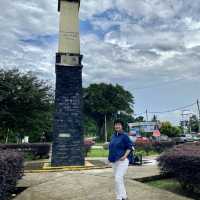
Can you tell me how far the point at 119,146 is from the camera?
5.87 m

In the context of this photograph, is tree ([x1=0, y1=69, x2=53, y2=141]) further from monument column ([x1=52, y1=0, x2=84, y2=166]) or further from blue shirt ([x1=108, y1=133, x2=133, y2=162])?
blue shirt ([x1=108, y1=133, x2=133, y2=162])

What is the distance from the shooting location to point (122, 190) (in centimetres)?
582

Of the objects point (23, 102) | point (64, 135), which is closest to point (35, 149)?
point (23, 102)

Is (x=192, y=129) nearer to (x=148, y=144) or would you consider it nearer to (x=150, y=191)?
(x=148, y=144)

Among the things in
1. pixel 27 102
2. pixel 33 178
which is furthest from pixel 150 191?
pixel 27 102

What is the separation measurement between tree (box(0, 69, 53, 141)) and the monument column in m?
6.08

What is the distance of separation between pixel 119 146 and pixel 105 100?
56.0m

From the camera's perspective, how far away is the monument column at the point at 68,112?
12.8 meters

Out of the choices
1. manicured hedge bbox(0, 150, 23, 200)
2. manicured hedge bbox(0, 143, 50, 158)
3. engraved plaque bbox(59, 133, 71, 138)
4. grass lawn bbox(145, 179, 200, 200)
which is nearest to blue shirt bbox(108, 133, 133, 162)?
manicured hedge bbox(0, 150, 23, 200)

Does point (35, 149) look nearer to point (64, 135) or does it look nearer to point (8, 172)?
point (64, 135)

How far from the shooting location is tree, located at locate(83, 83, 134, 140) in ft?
202

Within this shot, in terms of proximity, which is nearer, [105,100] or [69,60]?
[69,60]

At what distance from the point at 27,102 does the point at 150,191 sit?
13.2 meters

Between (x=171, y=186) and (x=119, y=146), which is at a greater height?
(x=119, y=146)
